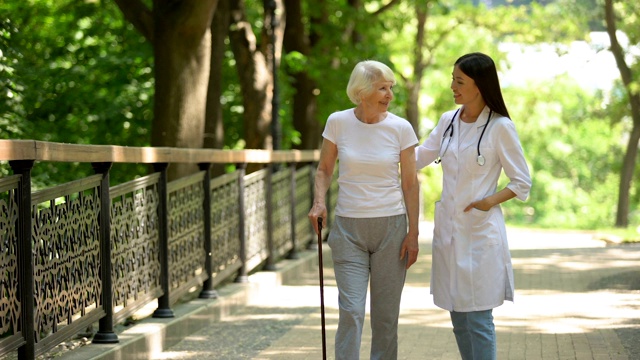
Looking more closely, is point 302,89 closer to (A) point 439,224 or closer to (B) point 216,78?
(B) point 216,78

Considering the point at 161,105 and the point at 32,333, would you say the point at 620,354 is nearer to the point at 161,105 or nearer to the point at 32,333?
the point at 32,333

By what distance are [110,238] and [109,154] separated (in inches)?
24.0

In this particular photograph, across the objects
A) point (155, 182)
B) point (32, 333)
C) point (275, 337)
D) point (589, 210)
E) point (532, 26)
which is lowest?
point (589, 210)

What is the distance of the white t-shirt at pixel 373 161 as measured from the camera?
6582 millimetres

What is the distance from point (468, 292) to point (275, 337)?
3.66 meters

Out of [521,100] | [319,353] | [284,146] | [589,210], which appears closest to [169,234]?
[319,353]

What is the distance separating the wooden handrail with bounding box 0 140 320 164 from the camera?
20.5ft

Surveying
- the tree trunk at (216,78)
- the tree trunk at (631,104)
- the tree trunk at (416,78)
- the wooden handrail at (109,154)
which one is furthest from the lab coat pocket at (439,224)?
the tree trunk at (416,78)

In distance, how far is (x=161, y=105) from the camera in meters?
12.9

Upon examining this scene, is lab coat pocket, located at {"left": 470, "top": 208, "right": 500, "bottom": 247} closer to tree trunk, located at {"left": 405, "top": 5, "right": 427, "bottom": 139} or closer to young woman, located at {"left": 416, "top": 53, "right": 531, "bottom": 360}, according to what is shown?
young woman, located at {"left": 416, "top": 53, "right": 531, "bottom": 360}

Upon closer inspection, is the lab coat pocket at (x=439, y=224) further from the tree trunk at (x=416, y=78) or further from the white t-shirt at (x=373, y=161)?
the tree trunk at (x=416, y=78)

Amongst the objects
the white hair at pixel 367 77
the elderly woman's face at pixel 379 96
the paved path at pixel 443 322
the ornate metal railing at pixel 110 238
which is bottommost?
the paved path at pixel 443 322

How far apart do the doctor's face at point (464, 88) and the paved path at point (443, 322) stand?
263cm

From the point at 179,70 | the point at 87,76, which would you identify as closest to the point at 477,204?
the point at 179,70
